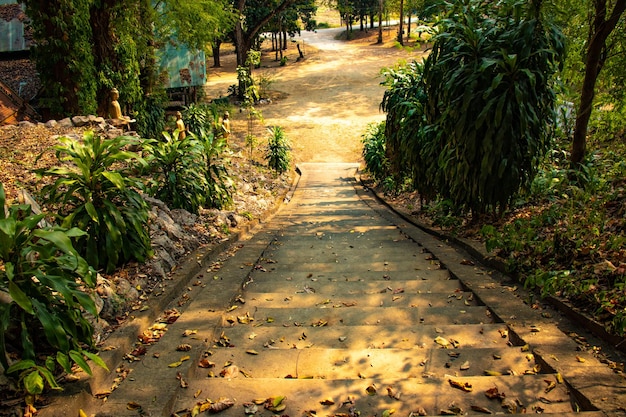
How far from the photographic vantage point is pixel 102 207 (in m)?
3.73

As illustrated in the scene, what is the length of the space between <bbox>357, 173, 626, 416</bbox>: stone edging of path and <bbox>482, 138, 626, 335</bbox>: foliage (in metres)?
0.18

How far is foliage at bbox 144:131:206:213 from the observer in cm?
565

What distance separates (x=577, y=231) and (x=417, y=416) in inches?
109

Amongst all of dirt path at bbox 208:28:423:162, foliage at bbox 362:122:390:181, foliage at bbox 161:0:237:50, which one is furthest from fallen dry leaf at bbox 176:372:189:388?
dirt path at bbox 208:28:423:162

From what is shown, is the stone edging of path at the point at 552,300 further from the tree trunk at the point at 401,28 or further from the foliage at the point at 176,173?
the tree trunk at the point at 401,28

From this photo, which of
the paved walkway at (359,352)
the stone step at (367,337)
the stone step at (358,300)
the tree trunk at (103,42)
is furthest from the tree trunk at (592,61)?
the tree trunk at (103,42)

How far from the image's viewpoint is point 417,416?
2.07 metres

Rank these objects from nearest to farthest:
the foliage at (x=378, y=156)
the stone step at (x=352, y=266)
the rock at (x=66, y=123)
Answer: the stone step at (x=352, y=266) < the rock at (x=66, y=123) < the foliage at (x=378, y=156)

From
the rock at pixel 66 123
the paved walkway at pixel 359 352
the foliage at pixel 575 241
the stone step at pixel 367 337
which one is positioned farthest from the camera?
the rock at pixel 66 123

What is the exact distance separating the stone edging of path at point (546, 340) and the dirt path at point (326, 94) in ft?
47.7

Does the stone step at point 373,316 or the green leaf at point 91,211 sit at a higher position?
the green leaf at point 91,211

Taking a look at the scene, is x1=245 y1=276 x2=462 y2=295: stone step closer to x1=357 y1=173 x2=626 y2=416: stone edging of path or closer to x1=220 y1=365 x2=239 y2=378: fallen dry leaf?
x1=357 y1=173 x2=626 y2=416: stone edging of path

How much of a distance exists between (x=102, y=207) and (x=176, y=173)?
2014 millimetres

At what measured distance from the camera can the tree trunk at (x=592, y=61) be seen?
5.23 meters
